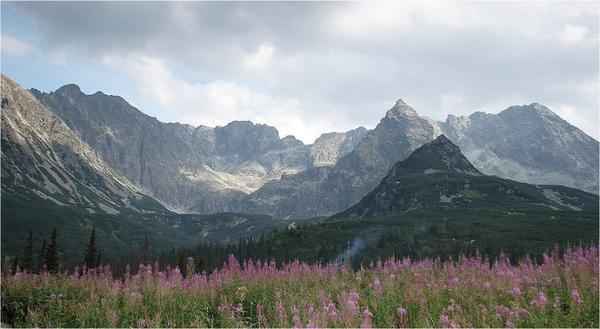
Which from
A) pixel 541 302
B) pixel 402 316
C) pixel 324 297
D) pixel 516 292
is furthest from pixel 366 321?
pixel 516 292

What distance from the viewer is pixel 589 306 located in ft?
28.3

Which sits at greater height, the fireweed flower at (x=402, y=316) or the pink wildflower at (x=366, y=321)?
the pink wildflower at (x=366, y=321)

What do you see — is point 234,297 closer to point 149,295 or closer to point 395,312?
point 149,295

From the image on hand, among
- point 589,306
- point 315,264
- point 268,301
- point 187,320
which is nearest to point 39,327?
point 187,320

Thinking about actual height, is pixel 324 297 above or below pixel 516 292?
below

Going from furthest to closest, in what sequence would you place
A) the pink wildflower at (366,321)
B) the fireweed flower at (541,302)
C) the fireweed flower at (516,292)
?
1. the fireweed flower at (516,292)
2. the fireweed flower at (541,302)
3. the pink wildflower at (366,321)

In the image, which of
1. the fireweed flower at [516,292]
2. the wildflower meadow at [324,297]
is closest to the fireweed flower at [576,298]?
the wildflower meadow at [324,297]

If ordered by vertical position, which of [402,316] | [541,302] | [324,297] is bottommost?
[402,316]

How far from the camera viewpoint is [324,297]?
385 inches

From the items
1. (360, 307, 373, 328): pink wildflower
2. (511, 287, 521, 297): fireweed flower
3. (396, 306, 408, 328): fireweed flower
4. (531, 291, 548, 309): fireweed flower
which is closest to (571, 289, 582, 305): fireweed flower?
(531, 291, 548, 309): fireweed flower

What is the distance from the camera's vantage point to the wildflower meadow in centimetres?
850

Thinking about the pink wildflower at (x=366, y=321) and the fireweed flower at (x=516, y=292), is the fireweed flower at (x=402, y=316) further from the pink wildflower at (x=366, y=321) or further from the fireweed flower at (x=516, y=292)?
the fireweed flower at (x=516, y=292)

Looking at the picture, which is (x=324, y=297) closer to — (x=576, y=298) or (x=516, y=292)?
(x=516, y=292)

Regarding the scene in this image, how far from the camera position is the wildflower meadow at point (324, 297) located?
8.50 metres
